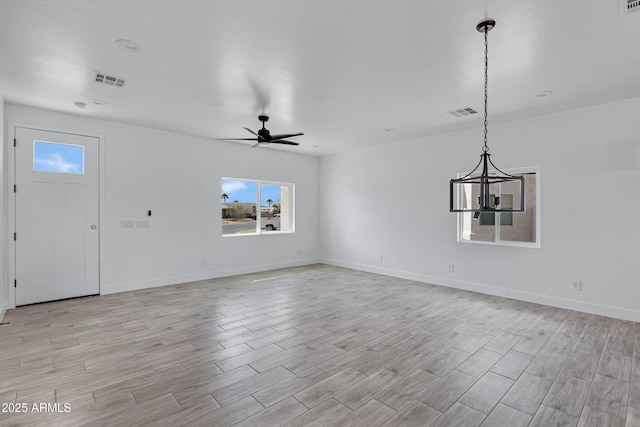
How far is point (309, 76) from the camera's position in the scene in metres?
3.41

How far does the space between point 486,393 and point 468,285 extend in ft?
11.2

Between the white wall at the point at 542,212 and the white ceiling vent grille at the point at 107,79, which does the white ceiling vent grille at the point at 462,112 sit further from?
the white ceiling vent grille at the point at 107,79

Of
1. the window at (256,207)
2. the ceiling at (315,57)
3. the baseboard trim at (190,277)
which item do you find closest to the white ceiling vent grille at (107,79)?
the ceiling at (315,57)

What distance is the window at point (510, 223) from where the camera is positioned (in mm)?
4879

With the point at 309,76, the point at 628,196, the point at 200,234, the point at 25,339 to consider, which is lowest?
the point at 25,339

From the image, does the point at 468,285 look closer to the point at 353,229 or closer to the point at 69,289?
the point at 353,229

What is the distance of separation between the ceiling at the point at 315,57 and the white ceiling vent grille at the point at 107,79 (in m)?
0.08

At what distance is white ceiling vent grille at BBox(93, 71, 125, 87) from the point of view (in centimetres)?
341

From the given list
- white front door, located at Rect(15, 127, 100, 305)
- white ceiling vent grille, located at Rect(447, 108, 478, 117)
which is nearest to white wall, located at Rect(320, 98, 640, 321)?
white ceiling vent grille, located at Rect(447, 108, 478, 117)

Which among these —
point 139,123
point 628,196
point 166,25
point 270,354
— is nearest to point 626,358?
point 628,196

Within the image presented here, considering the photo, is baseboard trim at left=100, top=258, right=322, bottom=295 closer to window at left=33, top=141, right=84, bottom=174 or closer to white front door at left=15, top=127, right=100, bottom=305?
white front door at left=15, top=127, right=100, bottom=305

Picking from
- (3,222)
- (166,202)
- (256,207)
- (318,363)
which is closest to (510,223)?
(318,363)

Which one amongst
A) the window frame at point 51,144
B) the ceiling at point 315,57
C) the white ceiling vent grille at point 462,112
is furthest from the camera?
the window frame at point 51,144

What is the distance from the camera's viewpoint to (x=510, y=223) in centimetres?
527
